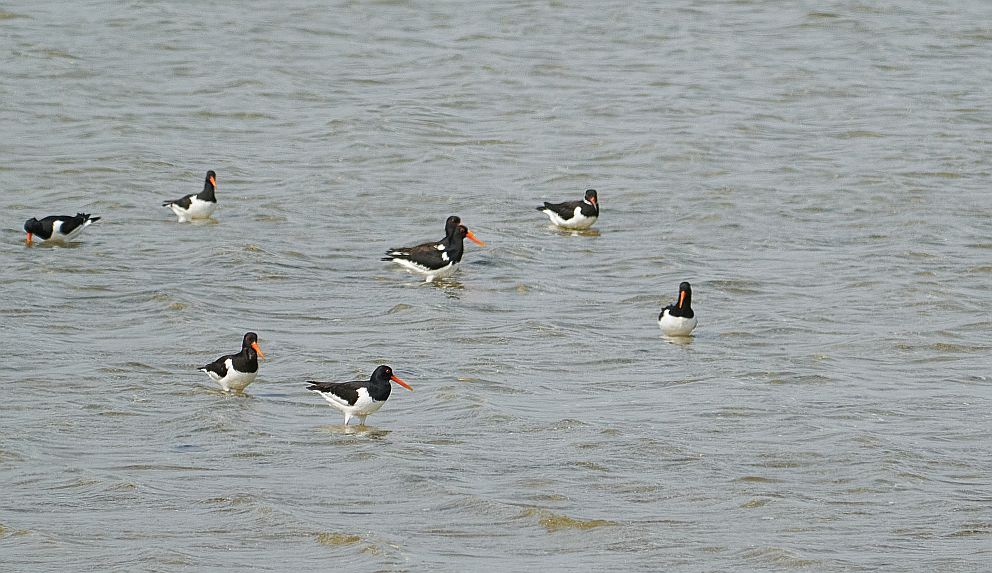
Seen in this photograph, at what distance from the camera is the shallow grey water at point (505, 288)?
1025 centimetres

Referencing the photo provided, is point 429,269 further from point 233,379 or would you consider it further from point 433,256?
point 233,379

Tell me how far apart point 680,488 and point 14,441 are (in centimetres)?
495

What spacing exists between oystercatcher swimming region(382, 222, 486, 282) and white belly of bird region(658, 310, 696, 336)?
339 cm

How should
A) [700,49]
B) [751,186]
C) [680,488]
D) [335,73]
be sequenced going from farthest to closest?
[700,49], [335,73], [751,186], [680,488]

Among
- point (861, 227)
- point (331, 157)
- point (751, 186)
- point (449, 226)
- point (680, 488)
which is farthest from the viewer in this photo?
point (331, 157)

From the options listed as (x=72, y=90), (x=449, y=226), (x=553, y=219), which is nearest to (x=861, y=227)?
(x=553, y=219)

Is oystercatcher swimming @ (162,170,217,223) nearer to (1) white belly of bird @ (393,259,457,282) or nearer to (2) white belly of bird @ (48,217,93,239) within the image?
(2) white belly of bird @ (48,217,93,239)

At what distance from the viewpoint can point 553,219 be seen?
66.5 feet

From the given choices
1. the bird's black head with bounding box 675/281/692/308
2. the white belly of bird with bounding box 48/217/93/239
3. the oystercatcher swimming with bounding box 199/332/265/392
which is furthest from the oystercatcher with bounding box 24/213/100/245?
the bird's black head with bounding box 675/281/692/308

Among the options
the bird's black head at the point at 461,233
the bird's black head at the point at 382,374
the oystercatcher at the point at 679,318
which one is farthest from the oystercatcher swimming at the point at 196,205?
the bird's black head at the point at 382,374

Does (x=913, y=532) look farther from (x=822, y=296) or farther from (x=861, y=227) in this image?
(x=861, y=227)

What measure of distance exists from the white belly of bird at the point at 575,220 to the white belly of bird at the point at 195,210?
4.43 metres

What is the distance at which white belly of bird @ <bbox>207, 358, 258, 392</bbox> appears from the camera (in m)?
12.8

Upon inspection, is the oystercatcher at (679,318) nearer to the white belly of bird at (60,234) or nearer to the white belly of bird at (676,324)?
the white belly of bird at (676,324)
